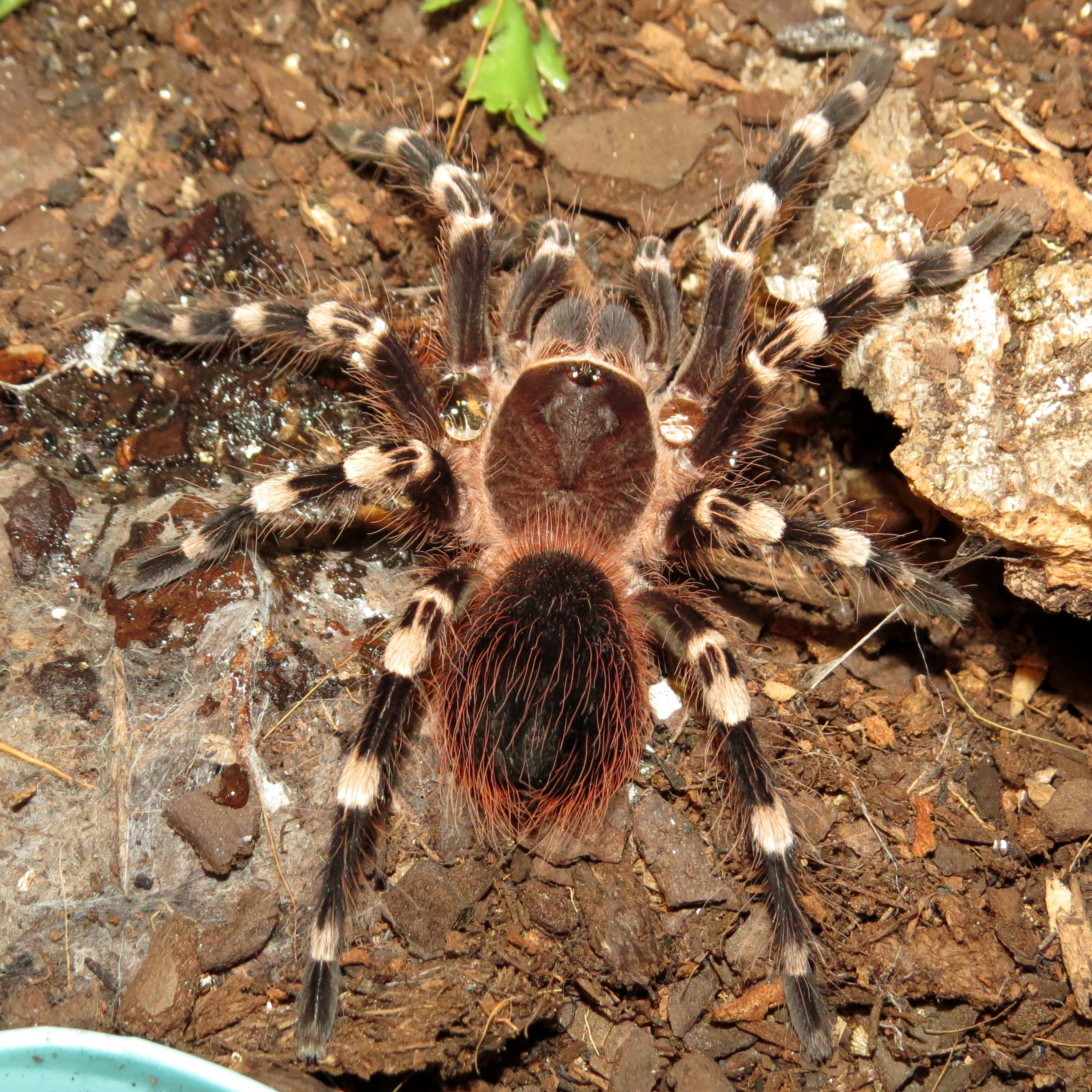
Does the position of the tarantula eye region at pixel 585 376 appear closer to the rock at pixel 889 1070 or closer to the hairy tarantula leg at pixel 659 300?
the hairy tarantula leg at pixel 659 300

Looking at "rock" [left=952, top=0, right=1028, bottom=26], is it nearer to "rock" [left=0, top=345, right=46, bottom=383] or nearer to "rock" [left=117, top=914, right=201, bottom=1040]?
"rock" [left=0, top=345, right=46, bottom=383]

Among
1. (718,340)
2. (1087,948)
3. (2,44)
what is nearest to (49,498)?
(2,44)

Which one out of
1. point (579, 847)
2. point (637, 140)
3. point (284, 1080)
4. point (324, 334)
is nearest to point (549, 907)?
point (579, 847)

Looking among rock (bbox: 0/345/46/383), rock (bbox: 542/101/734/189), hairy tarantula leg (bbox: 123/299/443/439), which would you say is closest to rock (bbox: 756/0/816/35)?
rock (bbox: 542/101/734/189)

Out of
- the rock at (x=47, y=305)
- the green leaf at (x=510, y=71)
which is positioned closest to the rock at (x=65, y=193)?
the rock at (x=47, y=305)

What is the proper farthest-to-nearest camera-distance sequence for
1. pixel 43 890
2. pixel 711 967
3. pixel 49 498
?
pixel 49 498, pixel 711 967, pixel 43 890

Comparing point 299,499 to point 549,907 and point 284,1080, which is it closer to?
point 549,907

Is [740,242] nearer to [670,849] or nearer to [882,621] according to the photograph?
[882,621]
